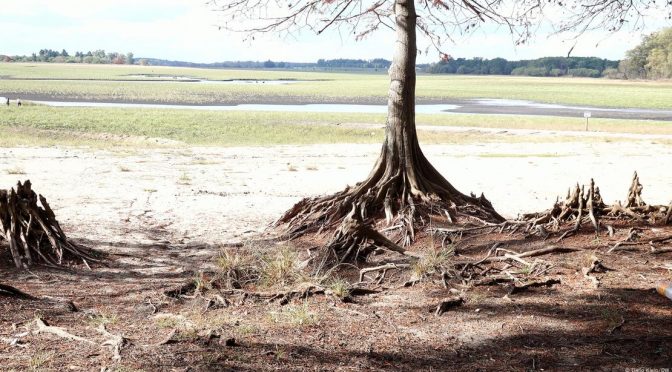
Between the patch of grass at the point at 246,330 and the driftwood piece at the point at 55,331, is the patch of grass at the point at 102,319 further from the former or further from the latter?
the patch of grass at the point at 246,330

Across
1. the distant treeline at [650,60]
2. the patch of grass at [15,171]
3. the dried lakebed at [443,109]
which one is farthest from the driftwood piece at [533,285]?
the distant treeline at [650,60]

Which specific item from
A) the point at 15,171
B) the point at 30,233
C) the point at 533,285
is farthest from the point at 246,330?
the point at 15,171

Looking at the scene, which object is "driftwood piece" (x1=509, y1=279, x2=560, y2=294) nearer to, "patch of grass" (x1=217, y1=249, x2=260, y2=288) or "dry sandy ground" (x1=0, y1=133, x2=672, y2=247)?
"patch of grass" (x1=217, y1=249, x2=260, y2=288)

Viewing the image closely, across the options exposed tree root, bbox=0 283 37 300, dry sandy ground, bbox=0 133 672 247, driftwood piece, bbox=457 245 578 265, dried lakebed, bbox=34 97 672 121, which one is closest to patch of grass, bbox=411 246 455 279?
driftwood piece, bbox=457 245 578 265

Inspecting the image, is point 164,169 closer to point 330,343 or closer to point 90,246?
point 90,246

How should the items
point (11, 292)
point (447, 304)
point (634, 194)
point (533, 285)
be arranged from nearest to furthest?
point (447, 304), point (11, 292), point (533, 285), point (634, 194)

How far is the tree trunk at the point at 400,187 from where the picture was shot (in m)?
9.97

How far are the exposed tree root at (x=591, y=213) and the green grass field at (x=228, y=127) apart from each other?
63.4 feet

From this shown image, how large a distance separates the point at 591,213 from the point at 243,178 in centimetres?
1009

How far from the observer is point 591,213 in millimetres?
8336

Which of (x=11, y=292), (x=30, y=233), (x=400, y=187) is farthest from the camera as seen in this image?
(x=400, y=187)

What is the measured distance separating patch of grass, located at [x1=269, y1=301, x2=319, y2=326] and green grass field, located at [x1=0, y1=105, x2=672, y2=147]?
20114mm

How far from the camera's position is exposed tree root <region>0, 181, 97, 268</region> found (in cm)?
799

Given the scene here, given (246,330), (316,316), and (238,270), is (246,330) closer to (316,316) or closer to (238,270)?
(316,316)
